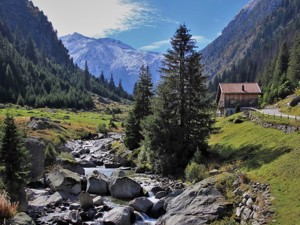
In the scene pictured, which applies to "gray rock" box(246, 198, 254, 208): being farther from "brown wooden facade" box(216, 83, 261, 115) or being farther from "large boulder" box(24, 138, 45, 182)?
"brown wooden facade" box(216, 83, 261, 115)

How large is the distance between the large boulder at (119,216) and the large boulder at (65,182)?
8.89 metres

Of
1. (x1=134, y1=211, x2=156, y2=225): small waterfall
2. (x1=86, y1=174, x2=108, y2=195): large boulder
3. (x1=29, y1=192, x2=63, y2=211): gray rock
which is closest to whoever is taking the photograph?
(x1=134, y1=211, x2=156, y2=225): small waterfall

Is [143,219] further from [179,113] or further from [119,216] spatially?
[179,113]

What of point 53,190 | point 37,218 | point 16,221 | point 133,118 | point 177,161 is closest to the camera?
point 16,221

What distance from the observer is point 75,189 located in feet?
127

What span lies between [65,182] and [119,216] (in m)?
11.1

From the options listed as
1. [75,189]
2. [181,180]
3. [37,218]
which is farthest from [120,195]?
[37,218]

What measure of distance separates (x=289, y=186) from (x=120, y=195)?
61.0 feet

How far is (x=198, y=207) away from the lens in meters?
26.9

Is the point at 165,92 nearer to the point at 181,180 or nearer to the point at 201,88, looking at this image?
the point at 201,88

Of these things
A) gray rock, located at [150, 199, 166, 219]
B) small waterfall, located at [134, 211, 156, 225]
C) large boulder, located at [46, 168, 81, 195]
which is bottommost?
small waterfall, located at [134, 211, 156, 225]

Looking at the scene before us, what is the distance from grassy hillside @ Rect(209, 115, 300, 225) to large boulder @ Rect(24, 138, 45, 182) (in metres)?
20.7

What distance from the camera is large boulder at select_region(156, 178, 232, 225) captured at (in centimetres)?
2544

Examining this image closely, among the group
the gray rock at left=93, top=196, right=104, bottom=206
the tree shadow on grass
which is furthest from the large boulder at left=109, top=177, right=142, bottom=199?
the tree shadow on grass
